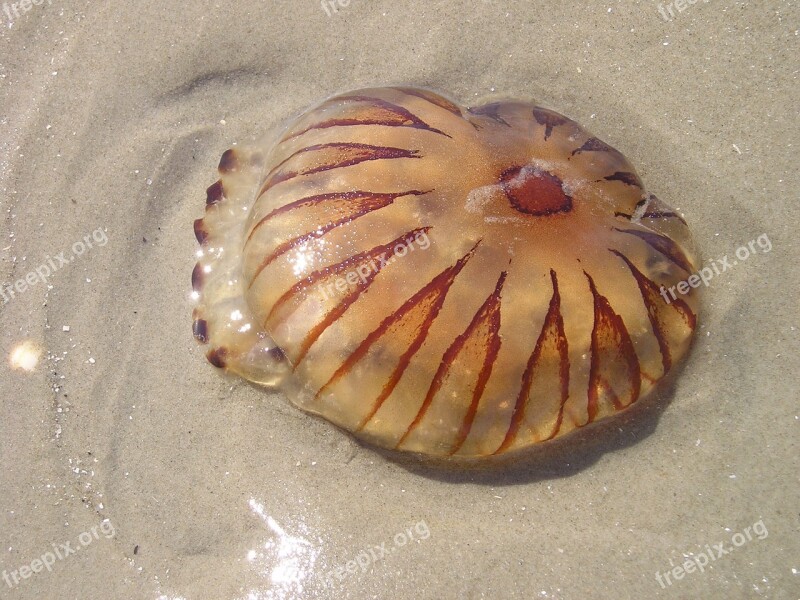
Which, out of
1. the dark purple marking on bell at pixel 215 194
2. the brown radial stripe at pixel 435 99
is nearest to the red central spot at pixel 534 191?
the brown radial stripe at pixel 435 99

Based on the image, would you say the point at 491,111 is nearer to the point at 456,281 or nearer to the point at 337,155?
the point at 337,155

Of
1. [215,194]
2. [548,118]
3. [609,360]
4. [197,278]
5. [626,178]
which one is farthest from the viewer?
[215,194]

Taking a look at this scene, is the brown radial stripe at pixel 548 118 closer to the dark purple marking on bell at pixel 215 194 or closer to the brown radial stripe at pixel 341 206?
the brown radial stripe at pixel 341 206

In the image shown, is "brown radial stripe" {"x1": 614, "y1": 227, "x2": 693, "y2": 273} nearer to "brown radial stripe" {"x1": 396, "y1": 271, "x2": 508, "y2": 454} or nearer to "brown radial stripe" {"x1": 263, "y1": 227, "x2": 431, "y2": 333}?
"brown radial stripe" {"x1": 396, "y1": 271, "x2": 508, "y2": 454}

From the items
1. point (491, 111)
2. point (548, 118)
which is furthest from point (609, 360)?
point (491, 111)

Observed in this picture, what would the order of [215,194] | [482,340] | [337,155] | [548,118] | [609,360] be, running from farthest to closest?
[215,194] → [548,118] → [337,155] → [609,360] → [482,340]

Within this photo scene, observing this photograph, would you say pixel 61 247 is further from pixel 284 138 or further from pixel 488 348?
pixel 488 348

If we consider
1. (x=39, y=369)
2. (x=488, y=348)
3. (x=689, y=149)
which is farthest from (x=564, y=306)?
(x=39, y=369)
